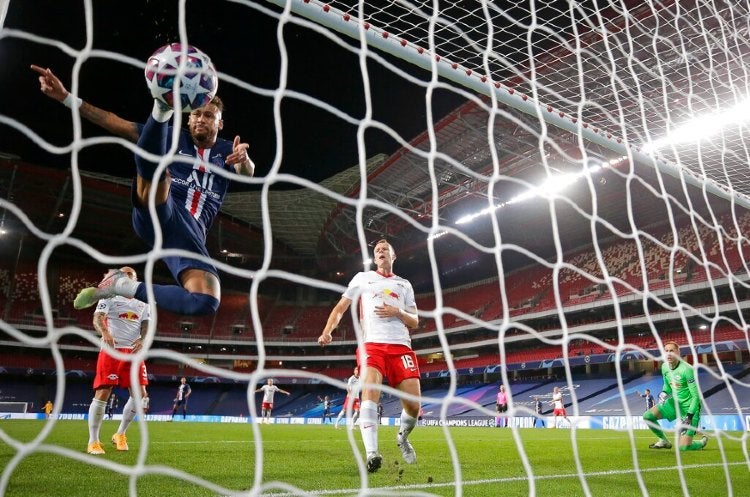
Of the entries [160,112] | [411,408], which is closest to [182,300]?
[160,112]

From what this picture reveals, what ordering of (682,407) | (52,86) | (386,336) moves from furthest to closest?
(682,407) → (386,336) → (52,86)

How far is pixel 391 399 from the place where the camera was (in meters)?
30.8

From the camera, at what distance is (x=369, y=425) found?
4250 mm

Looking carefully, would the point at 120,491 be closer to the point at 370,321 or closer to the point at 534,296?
the point at 370,321

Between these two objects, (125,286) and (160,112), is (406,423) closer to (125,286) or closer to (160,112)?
(125,286)

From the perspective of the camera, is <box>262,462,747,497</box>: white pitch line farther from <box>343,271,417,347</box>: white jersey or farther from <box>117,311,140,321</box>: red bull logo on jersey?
<box>117,311,140,321</box>: red bull logo on jersey

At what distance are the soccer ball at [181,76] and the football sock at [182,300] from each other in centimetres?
104

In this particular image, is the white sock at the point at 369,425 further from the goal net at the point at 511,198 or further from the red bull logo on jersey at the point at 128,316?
the red bull logo on jersey at the point at 128,316

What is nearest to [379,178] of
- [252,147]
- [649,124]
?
[252,147]

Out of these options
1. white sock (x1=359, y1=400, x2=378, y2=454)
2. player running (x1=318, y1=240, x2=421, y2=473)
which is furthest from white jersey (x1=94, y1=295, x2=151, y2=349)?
white sock (x1=359, y1=400, x2=378, y2=454)

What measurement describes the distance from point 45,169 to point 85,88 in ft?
23.1

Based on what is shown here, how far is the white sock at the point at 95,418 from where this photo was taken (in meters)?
5.48

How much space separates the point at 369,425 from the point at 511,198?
815 inches

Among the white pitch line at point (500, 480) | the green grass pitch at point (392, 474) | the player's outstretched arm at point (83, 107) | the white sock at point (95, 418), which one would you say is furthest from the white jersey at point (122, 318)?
the player's outstretched arm at point (83, 107)
